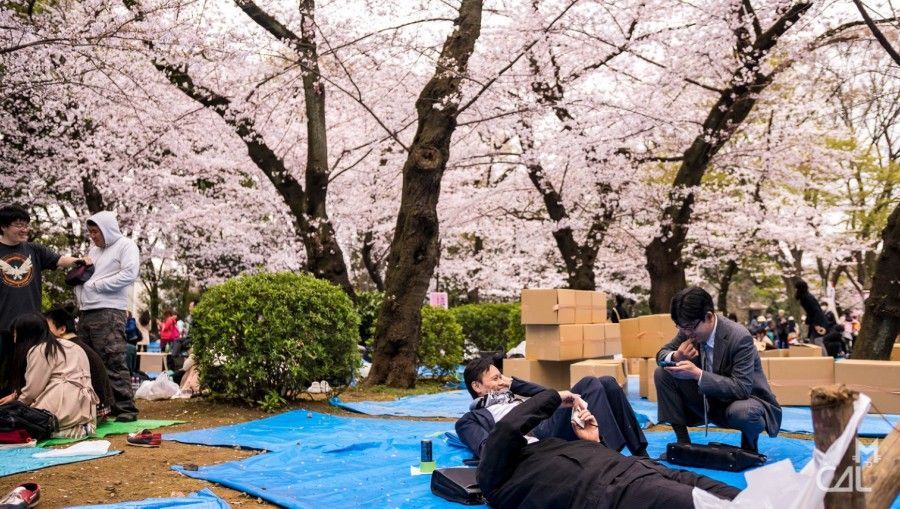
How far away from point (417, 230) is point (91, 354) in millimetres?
4236

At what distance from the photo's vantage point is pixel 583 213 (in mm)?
16656

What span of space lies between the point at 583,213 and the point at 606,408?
41.3ft

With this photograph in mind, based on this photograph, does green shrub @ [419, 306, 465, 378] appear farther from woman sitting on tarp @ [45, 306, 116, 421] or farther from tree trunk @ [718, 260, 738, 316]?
tree trunk @ [718, 260, 738, 316]

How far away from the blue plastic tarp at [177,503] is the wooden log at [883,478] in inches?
119

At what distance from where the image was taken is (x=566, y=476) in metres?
3.00

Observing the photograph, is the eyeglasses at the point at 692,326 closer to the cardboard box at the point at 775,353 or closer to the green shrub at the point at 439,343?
the cardboard box at the point at 775,353

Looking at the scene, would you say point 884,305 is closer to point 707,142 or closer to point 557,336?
point 557,336

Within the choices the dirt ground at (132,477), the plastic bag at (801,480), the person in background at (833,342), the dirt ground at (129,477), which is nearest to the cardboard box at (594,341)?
the dirt ground at (132,477)

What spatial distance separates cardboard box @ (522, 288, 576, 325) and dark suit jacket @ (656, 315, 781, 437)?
10.3ft

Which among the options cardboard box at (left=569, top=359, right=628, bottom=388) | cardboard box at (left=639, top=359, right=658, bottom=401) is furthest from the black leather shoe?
cardboard box at (left=639, top=359, right=658, bottom=401)

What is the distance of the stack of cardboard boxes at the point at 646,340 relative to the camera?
26.2 ft

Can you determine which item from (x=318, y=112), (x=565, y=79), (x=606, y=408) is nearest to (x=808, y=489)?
(x=606, y=408)

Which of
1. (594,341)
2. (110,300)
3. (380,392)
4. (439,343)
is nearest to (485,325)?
(439,343)

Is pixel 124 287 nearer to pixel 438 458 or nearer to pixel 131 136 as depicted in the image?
pixel 438 458
